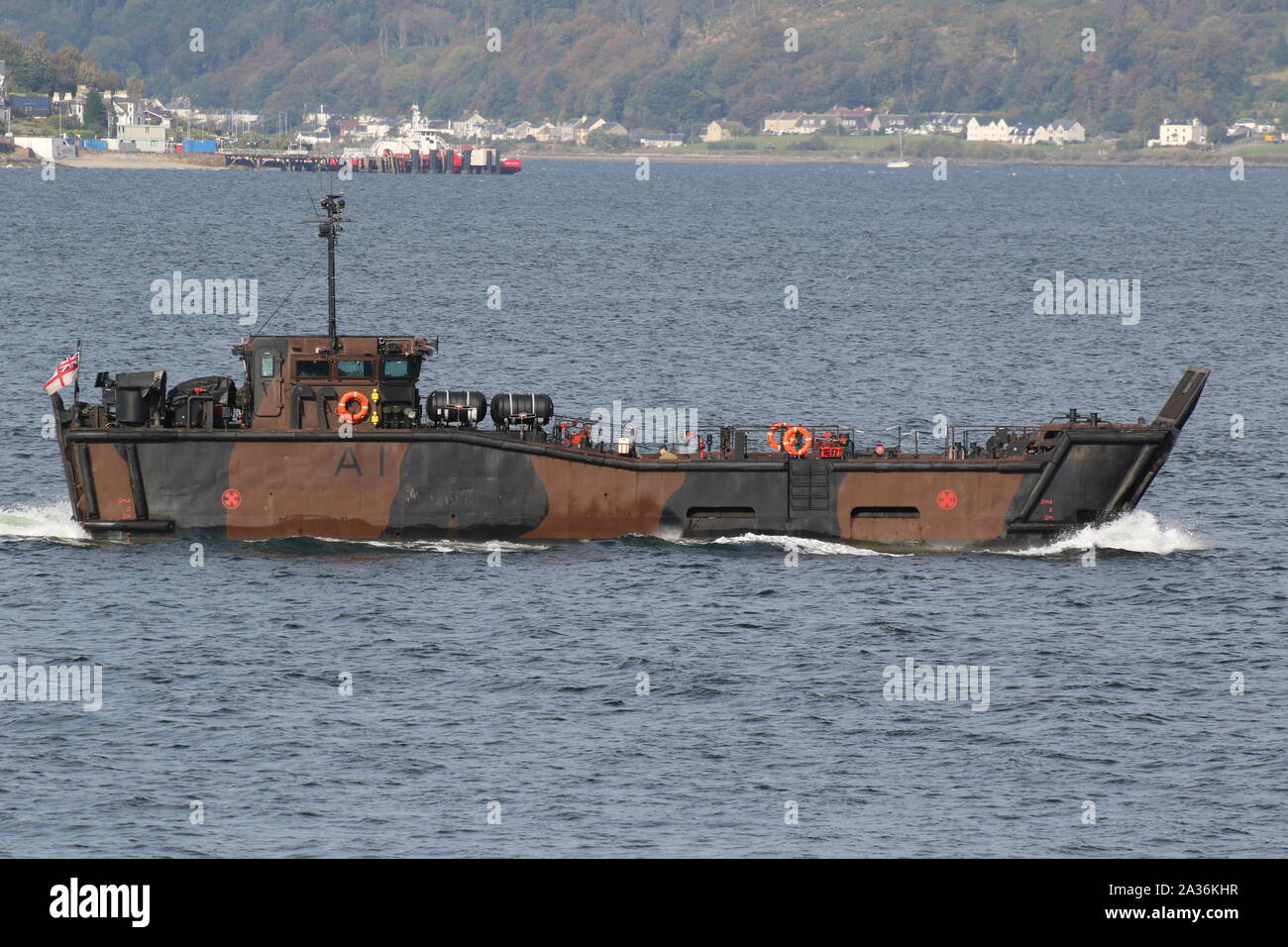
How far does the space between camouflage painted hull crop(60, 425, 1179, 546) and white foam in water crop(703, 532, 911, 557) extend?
0.19 metres

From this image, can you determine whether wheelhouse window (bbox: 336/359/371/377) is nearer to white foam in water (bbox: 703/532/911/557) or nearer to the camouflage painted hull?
the camouflage painted hull

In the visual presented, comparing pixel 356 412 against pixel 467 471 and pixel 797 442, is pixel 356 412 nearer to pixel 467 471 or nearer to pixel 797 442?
pixel 467 471

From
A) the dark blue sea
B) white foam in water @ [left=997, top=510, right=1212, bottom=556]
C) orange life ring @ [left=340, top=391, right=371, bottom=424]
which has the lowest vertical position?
the dark blue sea

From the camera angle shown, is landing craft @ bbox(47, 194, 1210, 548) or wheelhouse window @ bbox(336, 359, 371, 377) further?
wheelhouse window @ bbox(336, 359, 371, 377)

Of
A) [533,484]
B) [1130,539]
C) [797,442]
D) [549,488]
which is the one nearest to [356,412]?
[533,484]

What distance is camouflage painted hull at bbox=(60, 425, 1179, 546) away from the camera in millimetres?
50094

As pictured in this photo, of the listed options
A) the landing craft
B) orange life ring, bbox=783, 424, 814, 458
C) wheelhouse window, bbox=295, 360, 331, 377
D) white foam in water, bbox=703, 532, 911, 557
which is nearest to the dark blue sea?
white foam in water, bbox=703, 532, 911, 557

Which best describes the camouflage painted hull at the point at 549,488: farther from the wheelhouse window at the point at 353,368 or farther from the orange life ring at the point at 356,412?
the wheelhouse window at the point at 353,368

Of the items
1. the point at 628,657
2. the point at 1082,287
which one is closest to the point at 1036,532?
the point at 628,657

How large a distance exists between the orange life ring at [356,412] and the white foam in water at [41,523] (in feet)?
24.9

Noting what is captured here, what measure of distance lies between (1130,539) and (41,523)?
29339 millimetres

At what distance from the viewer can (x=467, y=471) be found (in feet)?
165
